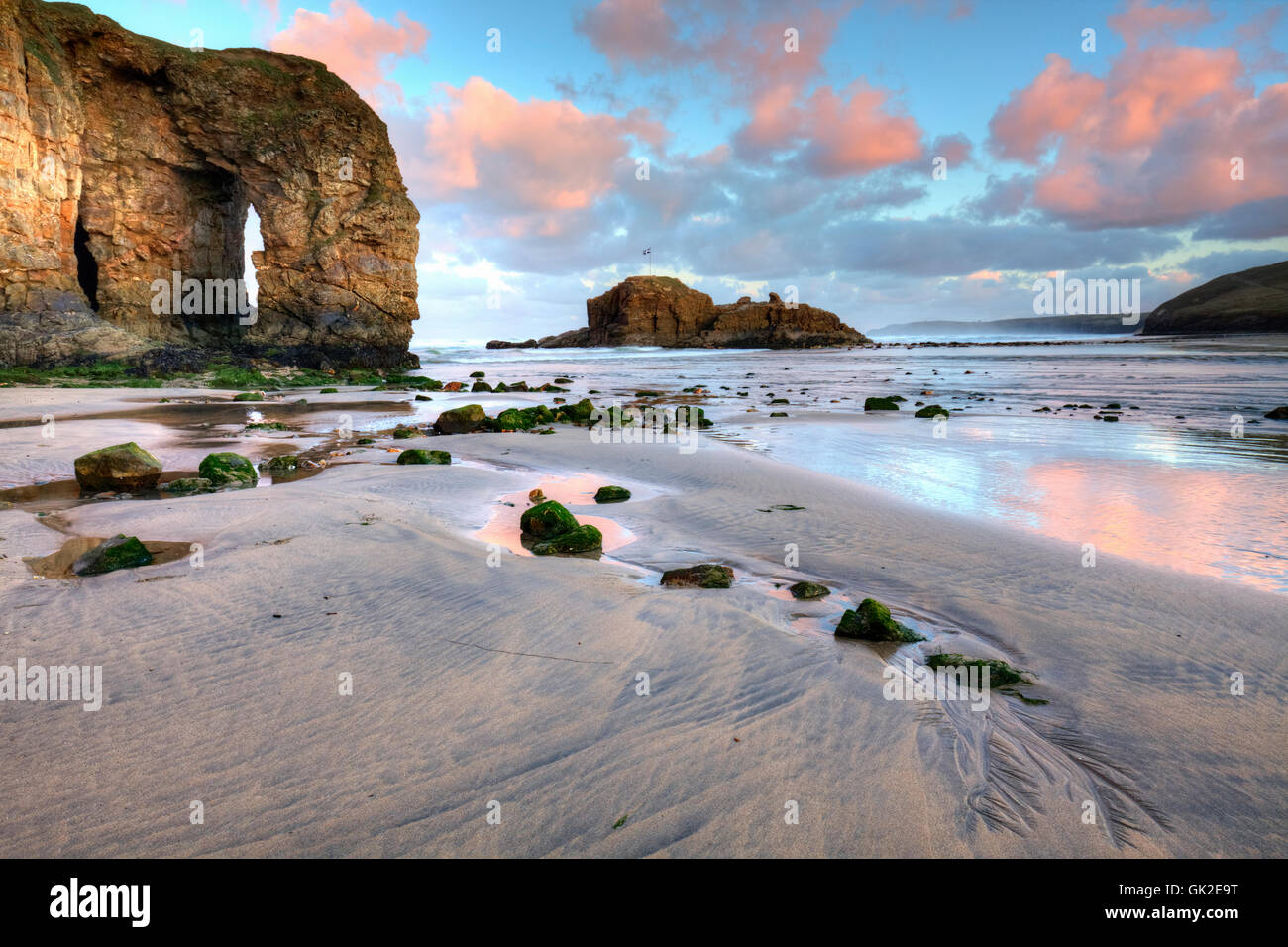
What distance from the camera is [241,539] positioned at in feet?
15.0

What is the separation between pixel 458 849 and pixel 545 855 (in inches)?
10.2

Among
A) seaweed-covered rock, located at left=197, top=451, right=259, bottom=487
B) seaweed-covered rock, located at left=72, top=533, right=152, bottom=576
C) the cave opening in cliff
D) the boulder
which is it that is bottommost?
seaweed-covered rock, located at left=72, top=533, right=152, bottom=576

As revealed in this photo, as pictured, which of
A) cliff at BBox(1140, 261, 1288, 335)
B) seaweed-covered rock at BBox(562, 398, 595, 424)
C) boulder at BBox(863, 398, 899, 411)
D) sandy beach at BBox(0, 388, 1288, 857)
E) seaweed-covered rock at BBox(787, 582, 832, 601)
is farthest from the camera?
cliff at BBox(1140, 261, 1288, 335)

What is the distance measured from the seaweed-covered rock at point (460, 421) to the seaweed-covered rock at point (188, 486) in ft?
17.2

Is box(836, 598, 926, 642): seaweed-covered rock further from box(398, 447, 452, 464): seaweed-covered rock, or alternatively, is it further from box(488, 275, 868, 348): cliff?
box(488, 275, 868, 348): cliff

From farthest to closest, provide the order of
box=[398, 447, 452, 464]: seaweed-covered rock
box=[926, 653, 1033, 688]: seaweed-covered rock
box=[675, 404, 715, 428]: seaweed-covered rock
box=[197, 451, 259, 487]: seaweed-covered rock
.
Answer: box=[675, 404, 715, 428]: seaweed-covered rock
box=[398, 447, 452, 464]: seaweed-covered rock
box=[197, 451, 259, 487]: seaweed-covered rock
box=[926, 653, 1033, 688]: seaweed-covered rock

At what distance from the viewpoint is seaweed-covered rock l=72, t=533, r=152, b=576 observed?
Result: 3895mm

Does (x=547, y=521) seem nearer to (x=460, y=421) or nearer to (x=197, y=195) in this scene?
(x=460, y=421)

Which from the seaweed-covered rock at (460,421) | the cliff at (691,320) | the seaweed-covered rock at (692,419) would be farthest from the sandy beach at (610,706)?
the cliff at (691,320)

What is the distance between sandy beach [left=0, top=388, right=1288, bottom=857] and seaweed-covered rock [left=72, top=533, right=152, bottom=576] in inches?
8.1

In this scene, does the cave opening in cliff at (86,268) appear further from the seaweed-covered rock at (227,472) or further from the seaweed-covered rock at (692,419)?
the seaweed-covered rock at (227,472)

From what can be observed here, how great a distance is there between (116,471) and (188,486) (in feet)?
2.50

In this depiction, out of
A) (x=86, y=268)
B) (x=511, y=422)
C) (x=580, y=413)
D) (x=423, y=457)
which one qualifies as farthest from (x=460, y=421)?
(x=86, y=268)

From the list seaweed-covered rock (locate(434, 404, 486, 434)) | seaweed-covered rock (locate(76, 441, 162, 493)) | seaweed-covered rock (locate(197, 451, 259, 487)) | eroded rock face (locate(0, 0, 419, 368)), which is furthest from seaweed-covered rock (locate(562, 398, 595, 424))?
eroded rock face (locate(0, 0, 419, 368))
